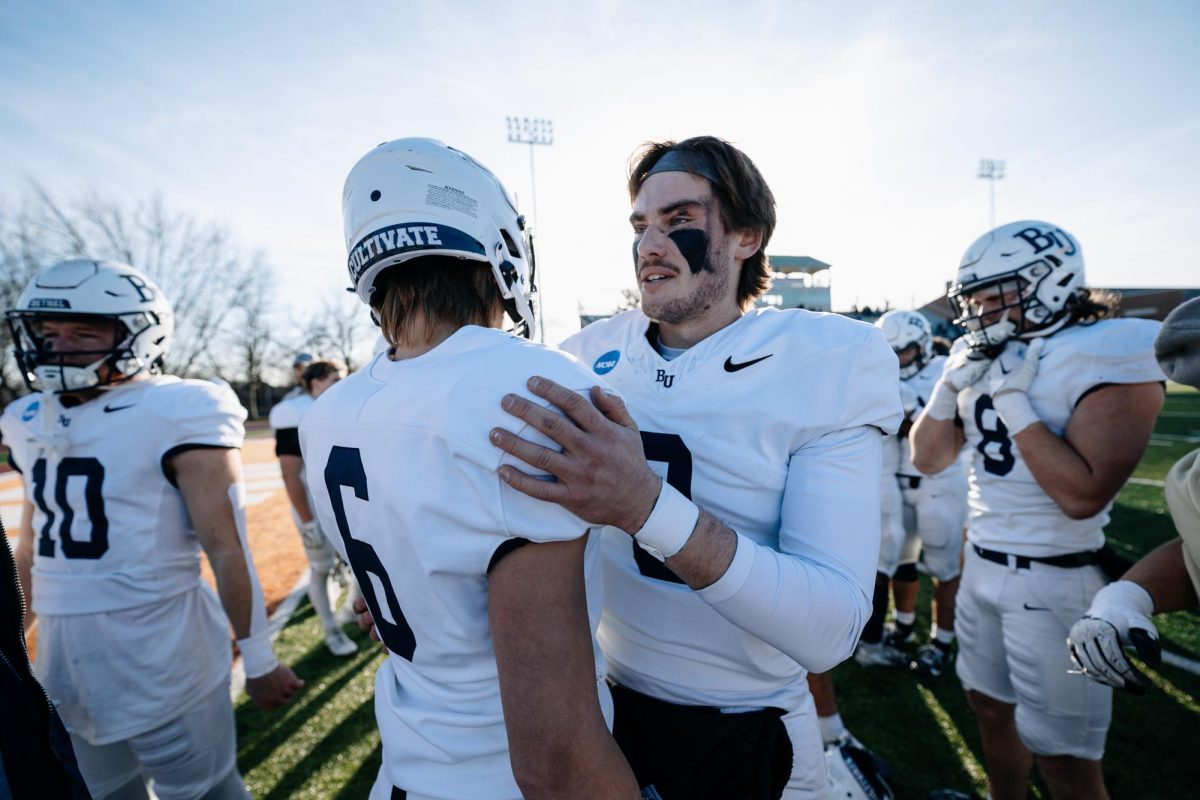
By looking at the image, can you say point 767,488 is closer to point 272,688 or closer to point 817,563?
point 817,563

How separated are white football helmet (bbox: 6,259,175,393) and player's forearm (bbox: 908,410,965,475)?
405 cm

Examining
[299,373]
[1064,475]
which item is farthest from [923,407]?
[299,373]

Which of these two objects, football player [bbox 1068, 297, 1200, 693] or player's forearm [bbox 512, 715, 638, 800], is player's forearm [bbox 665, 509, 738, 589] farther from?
football player [bbox 1068, 297, 1200, 693]

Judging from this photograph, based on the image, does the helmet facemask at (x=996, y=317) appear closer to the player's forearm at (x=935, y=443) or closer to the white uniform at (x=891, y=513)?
the player's forearm at (x=935, y=443)

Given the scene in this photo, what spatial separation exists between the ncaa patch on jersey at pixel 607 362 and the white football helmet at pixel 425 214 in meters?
0.55

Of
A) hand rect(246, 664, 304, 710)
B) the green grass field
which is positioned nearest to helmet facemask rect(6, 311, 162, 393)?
hand rect(246, 664, 304, 710)

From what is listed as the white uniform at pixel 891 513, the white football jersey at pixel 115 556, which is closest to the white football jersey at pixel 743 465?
the white football jersey at pixel 115 556

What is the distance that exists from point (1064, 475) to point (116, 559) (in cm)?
398

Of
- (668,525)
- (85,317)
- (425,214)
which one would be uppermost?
(425,214)

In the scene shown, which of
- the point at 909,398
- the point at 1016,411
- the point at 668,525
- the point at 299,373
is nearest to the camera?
the point at 668,525

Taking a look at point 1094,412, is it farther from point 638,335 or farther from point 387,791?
point 387,791

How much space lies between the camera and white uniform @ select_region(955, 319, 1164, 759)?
2.37 m

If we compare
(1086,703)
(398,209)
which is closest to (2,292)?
(398,209)

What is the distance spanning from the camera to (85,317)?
7.68 ft
